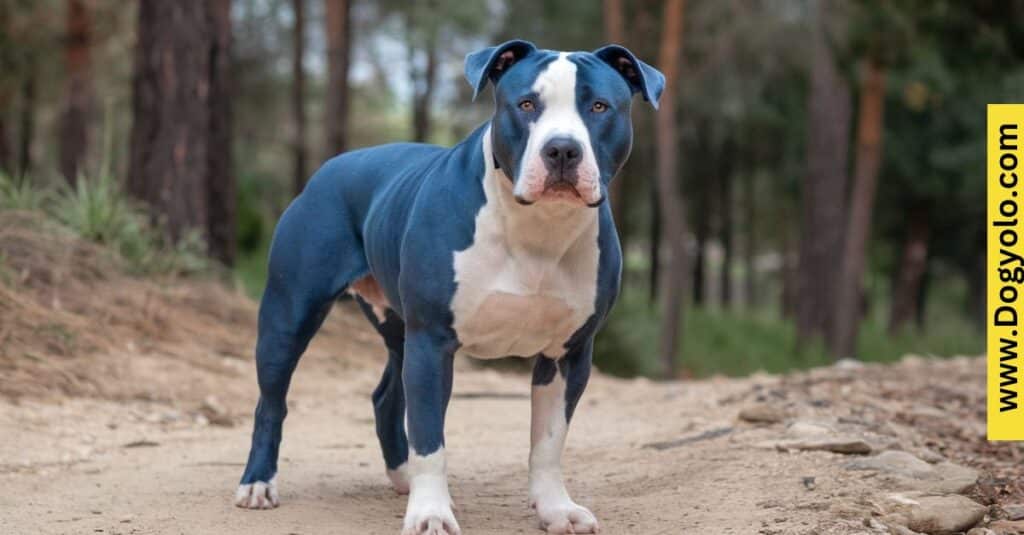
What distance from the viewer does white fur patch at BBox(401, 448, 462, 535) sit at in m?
4.96

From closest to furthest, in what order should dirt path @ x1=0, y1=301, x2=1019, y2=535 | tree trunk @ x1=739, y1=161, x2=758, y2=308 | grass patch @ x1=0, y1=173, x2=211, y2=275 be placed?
1. dirt path @ x1=0, y1=301, x2=1019, y2=535
2. grass patch @ x1=0, y1=173, x2=211, y2=275
3. tree trunk @ x1=739, y1=161, x2=758, y2=308

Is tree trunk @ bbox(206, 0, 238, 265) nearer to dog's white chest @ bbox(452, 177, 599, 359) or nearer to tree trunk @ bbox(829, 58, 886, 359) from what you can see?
dog's white chest @ bbox(452, 177, 599, 359)

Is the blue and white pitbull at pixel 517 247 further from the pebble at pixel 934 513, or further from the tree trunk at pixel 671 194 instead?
the tree trunk at pixel 671 194

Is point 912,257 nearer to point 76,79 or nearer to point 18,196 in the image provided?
point 76,79

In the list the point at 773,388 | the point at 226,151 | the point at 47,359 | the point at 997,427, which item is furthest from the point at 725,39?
the point at 997,427

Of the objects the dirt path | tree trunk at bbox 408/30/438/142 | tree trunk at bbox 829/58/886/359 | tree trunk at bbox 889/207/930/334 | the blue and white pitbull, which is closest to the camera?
the blue and white pitbull

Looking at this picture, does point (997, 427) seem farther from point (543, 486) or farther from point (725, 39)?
point (725, 39)

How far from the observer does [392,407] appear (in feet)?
20.8

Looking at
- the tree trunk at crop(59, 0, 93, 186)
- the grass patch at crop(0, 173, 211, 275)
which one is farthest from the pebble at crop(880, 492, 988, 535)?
the tree trunk at crop(59, 0, 93, 186)

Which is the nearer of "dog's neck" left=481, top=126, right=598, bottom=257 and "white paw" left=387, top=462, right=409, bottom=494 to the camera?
"dog's neck" left=481, top=126, right=598, bottom=257

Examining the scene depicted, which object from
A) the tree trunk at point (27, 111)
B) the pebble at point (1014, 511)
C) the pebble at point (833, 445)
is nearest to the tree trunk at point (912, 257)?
the tree trunk at point (27, 111)

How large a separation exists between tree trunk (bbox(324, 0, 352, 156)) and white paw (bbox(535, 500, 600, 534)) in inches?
502

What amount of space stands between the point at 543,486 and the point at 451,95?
23823mm

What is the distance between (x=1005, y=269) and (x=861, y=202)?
12.4 m
